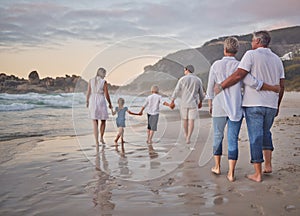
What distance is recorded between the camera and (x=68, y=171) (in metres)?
4.19

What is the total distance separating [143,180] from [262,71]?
1.79 metres

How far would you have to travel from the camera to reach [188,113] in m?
5.84

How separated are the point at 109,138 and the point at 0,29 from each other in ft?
52.7

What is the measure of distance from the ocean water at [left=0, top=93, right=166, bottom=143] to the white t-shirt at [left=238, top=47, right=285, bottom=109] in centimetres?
222

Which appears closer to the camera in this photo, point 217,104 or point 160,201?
point 160,201

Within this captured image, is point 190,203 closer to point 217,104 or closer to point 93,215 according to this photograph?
point 93,215

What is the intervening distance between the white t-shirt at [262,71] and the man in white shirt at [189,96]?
1.96 meters

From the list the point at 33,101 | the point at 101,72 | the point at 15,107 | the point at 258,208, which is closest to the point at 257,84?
the point at 258,208

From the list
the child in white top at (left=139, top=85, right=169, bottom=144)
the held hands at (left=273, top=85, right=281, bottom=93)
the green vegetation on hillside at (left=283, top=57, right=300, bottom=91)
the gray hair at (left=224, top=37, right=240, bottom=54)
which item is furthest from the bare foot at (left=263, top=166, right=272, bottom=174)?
the green vegetation on hillside at (left=283, top=57, right=300, bottom=91)

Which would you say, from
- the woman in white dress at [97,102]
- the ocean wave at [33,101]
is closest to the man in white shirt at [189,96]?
the woman in white dress at [97,102]

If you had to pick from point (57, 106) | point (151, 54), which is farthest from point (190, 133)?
point (57, 106)

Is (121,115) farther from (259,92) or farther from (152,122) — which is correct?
(259,92)

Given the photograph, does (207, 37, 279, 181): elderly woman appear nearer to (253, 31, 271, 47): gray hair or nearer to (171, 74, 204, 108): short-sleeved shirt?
(253, 31, 271, 47): gray hair

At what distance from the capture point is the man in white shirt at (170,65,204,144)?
5.33 metres
